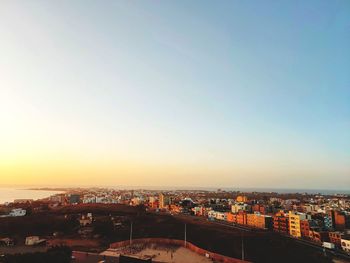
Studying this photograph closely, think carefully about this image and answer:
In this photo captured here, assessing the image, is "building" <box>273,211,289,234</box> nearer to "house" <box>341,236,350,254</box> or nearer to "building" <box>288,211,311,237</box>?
"building" <box>288,211,311,237</box>

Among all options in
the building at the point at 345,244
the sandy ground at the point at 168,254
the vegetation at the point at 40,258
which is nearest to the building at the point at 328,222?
the building at the point at 345,244

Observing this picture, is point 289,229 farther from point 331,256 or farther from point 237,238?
point 331,256

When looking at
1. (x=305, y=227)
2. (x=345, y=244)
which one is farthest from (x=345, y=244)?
(x=305, y=227)

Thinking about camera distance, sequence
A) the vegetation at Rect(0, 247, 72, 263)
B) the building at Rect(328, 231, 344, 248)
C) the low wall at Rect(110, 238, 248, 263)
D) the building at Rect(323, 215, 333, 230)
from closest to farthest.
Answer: the vegetation at Rect(0, 247, 72, 263) < the low wall at Rect(110, 238, 248, 263) < the building at Rect(328, 231, 344, 248) < the building at Rect(323, 215, 333, 230)

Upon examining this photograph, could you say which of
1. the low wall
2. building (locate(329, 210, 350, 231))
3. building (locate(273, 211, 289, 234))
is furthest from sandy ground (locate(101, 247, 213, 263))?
building (locate(329, 210, 350, 231))

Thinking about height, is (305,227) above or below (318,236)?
above

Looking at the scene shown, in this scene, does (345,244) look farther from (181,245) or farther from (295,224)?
(181,245)
